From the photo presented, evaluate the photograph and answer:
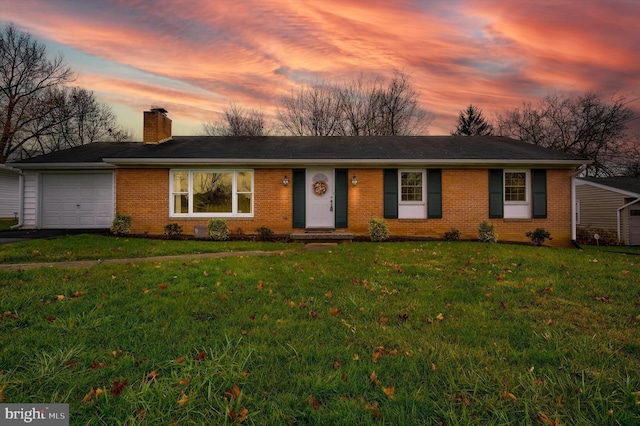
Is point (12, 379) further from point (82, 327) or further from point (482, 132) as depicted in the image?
point (482, 132)

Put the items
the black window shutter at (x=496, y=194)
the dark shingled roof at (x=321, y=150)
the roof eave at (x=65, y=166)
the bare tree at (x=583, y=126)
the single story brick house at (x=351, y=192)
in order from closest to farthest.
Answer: the dark shingled roof at (x=321, y=150), the single story brick house at (x=351, y=192), the black window shutter at (x=496, y=194), the roof eave at (x=65, y=166), the bare tree at (x=583, y=126)

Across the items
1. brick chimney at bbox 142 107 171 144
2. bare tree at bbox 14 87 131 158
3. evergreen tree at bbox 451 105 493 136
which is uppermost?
evergreen tree at bbox 451 105 493 136

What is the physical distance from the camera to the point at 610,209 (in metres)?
18.2

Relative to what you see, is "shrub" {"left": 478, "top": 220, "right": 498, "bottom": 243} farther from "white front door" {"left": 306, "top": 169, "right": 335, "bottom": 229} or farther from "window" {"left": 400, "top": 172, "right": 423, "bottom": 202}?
"white front door" {"left": 306, "top": 169, "right": 335, "bottom": 229}

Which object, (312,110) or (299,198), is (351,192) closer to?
(299,198)

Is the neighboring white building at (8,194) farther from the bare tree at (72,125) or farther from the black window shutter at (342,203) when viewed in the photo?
the black window shutter at (342,203)

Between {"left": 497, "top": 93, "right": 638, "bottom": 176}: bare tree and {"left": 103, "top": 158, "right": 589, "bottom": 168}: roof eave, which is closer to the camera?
{"left": 103, "top": 158, "right": 589, "bottom": 168}: roof eave

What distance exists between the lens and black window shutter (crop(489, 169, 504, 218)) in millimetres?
12859

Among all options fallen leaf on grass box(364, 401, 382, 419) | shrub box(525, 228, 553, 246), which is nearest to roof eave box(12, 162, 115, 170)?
fallen leaf on grass box(364, 401, 382, 419)

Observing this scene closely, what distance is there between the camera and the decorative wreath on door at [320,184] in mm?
12977

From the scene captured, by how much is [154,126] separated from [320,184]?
28.0ft

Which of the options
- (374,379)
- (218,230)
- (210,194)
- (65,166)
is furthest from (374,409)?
(65,166)

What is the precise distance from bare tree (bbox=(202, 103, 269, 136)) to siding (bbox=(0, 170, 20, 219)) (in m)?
17.1

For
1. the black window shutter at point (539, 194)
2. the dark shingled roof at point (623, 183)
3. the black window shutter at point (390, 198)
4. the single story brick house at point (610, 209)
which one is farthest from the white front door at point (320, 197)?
the dark shingled roof at point (623, 183)
